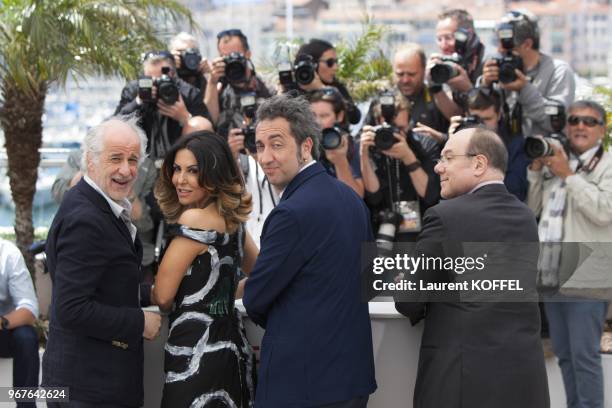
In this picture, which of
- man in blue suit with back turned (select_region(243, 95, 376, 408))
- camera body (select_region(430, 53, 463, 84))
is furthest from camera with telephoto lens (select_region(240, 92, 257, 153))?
man in blue suit with back turned (select_region(243, 95, 376, 408))

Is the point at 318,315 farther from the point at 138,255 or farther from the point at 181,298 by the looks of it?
the point at 138,255

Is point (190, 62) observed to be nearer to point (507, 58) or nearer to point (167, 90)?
point (167, 90)

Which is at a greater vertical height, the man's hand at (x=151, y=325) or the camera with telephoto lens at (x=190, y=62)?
the camera with telephoto lens at (x=190, y=62)

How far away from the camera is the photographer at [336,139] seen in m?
5.27

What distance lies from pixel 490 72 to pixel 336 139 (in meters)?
1.15

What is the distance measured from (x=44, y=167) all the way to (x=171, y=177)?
17.0 ft

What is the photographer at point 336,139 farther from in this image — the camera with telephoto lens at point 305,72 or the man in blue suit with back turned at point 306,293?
the man in blue suit with back turned at point 306,293

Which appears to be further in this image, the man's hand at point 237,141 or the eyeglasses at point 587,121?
the man's hand at point 237,141

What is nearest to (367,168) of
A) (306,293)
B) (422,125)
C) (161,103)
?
(422,125)

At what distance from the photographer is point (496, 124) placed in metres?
5.59

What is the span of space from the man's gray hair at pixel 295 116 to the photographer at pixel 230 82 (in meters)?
2.50

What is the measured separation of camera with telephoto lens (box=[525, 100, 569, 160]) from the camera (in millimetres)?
5164

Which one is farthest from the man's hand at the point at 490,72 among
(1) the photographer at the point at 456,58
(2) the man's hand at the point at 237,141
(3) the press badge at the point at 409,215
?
(2) the man's hand at the point at 237,141

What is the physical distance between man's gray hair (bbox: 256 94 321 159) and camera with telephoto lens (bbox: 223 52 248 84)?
2633mm
